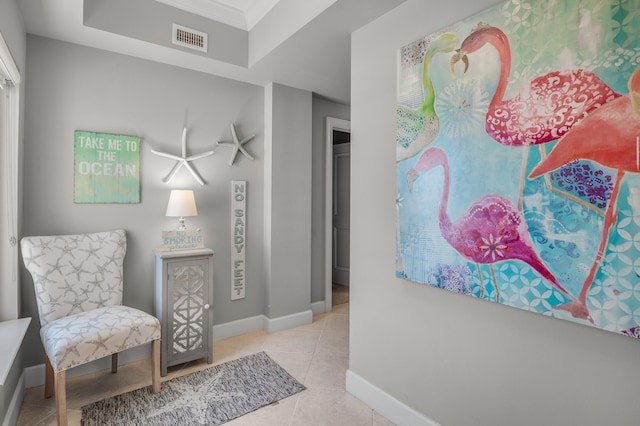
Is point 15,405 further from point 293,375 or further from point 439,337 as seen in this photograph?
point 439,337

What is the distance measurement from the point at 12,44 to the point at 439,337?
2.86 meters

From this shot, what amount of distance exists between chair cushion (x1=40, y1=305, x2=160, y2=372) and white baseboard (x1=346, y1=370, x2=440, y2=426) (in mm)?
1335

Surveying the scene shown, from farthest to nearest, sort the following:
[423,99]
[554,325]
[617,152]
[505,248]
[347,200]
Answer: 1. [347,200]
2. [423,99]
3. [505,248]
4. [554,325]
5. [617,152]

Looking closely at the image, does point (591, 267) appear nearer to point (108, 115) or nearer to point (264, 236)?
point (264, 236)

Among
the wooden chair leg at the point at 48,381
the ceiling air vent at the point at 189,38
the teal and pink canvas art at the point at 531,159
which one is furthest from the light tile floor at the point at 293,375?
the ceiling air vent at the point at 189,38

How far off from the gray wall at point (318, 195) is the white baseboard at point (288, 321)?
30cm

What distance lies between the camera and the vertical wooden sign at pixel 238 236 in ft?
10.6

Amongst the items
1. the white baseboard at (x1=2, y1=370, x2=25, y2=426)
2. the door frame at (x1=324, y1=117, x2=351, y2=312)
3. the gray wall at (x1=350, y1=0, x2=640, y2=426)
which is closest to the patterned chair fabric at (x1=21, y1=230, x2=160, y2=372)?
the white baseboard at (x1=2, y1=370, x2=25, y2=426)

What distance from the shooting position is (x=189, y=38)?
261 centimetres

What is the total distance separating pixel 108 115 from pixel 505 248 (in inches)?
112

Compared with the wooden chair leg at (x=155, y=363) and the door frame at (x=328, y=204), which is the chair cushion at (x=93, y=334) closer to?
the wooden chair leg at (x=155, y=363)

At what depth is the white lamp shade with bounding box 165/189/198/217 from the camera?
262 cm

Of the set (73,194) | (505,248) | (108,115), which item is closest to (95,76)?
(108,115)

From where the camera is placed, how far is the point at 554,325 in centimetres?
134
